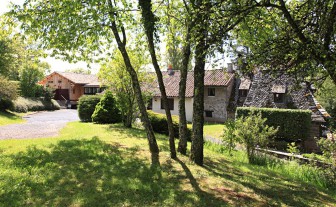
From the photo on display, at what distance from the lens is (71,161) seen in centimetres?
749

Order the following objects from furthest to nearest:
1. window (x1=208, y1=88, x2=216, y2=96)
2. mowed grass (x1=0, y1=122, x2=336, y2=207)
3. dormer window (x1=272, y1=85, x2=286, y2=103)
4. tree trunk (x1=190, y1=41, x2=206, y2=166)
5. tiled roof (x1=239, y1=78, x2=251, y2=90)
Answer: window (x1=208, y1=88, x2=216, y2=96) → tiled roof (x1=239, y1=78, x2=251, y2=90) → dormer window (x1=272, y1=85, x2=286, y2=103) → tree trunk (x1=190, y1=41, x2=206, y2=166) → mowed grass (x1=0, y1=122, x2=336, y2=207)

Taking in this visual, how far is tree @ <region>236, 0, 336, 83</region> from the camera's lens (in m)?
5.18

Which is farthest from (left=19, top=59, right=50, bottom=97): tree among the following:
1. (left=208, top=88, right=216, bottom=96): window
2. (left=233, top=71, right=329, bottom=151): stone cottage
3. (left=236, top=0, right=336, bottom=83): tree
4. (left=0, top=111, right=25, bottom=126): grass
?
(left=236, top=0, right=336, bottom=83): tree

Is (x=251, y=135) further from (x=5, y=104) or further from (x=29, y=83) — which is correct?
(x=29, y=83)

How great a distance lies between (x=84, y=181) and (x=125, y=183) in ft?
3.45

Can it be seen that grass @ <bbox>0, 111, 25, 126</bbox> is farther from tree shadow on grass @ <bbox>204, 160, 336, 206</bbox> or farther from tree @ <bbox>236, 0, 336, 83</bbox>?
tree @ <bbox>236, 0, 336, 83</bbox>

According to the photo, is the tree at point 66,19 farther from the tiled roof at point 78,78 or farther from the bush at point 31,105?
the tiled roof at point 78,78

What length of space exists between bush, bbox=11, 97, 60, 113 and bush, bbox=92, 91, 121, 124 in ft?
43.9

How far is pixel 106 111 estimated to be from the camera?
62.9 feet

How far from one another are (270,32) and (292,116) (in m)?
15.4

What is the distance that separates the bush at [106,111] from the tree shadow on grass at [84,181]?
10730mm

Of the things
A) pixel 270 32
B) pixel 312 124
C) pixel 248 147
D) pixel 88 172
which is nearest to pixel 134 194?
pixel 88 172

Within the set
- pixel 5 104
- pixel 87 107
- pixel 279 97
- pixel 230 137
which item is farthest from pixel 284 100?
pixel 5 104

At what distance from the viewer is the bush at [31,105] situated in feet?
89.8
